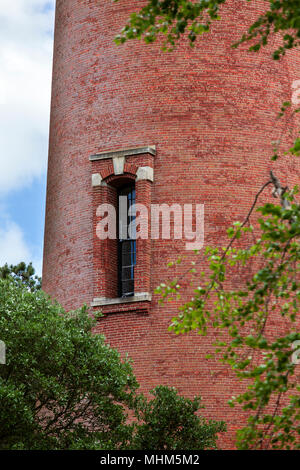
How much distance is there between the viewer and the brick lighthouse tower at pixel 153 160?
1984cm

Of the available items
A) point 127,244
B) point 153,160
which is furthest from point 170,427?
point 153,160

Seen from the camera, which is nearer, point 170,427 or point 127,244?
point 170,427

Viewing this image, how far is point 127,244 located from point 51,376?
245 inches

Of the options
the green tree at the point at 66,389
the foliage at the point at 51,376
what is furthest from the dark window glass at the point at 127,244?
the foliage at the point at 51,376

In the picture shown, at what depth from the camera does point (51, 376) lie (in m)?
15.6

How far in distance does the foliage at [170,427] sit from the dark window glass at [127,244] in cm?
445

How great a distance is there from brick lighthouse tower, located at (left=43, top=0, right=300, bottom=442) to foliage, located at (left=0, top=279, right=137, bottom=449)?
331cm

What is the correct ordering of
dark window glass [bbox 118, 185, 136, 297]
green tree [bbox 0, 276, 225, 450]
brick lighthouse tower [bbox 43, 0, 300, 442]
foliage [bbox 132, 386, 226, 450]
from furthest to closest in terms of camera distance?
1. dark window glass [bbox 118, 185, 136, 297]
2. brick lighthouse tower [bbox 43, 0, 300, 442]
3. foliage [bbox 132, 386, 226, 450]
4. green tree [bbox 0, 276, 225, 450]

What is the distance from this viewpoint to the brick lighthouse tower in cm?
1984

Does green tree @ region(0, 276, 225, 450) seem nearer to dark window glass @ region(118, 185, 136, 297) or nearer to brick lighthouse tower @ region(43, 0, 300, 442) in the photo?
brick lighthouse tower @ region(43, 0, 300, 442)

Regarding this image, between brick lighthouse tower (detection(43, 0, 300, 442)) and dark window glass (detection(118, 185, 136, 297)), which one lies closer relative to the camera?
brick lighthouse tower (detection(43, 0, 300, 442))

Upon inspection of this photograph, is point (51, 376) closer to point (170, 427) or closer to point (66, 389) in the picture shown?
point (66, 389)

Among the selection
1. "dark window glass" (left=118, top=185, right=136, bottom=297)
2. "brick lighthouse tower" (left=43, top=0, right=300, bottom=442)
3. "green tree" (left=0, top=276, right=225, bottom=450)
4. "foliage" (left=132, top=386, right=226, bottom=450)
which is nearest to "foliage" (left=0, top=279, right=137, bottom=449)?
"green tree" (left=0, top=276, right=225, bottom=450)

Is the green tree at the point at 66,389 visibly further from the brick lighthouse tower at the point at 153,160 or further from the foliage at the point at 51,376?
the brick lighthouse tower at the point at 153,160
